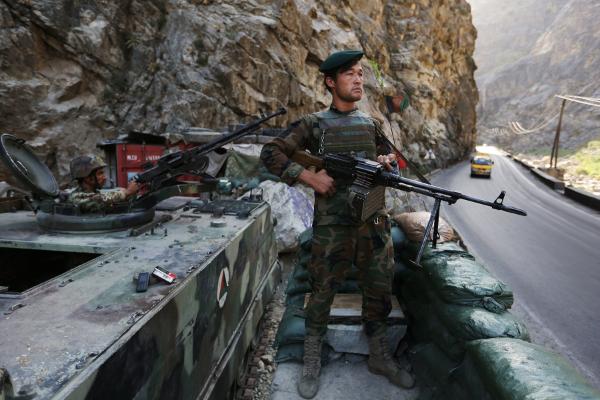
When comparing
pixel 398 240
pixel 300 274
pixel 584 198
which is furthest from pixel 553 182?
pixel 300 274

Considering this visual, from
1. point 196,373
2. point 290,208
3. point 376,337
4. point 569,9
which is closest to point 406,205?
point 290,208

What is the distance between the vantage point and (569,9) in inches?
2589

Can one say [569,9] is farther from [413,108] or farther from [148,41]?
[148,41]

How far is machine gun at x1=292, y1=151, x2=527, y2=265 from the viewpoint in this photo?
2531 mm

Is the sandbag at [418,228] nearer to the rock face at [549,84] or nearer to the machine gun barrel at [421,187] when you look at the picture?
the machine gun barrel at [421,187]

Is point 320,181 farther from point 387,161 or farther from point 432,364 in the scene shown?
point 432,364

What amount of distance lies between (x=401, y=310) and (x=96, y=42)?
46.1 ft

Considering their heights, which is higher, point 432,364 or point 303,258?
point 303,258

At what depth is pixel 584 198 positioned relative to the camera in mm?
13781

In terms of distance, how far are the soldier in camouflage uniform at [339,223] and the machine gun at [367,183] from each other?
85mm

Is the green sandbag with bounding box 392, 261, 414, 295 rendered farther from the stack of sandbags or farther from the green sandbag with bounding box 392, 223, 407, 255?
the stack of sandbags

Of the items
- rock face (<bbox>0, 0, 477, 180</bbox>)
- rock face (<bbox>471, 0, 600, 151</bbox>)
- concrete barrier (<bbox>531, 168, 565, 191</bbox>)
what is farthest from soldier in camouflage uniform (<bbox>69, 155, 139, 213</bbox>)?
rock face (<bbox>471, 0, 600, 151</bbox>)

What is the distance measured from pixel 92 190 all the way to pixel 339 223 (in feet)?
6.98

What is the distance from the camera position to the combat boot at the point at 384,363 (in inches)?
109
